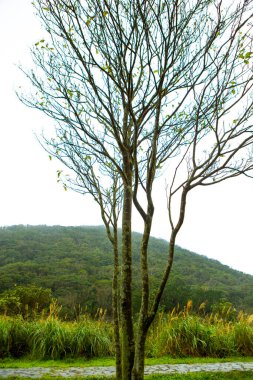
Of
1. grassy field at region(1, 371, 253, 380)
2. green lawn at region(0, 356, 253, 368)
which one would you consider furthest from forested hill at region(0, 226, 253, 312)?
grassy field at region(1, 371, 253, 380)

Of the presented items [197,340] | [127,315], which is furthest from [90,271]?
[127,315]

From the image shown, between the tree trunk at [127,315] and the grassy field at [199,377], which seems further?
the grassy field at [199,377]

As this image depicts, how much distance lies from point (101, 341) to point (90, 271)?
20.1 meters

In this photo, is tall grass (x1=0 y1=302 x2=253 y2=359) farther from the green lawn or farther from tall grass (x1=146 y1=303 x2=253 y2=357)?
the green lawn

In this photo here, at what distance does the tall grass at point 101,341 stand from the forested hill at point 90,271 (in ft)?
17.4

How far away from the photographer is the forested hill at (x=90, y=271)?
18484 mm

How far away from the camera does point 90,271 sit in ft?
88.0

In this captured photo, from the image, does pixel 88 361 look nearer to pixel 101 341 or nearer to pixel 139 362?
pixel 101 341

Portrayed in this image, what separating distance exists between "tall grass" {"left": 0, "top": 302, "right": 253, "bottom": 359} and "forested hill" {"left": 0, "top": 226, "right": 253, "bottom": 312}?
5.29 m

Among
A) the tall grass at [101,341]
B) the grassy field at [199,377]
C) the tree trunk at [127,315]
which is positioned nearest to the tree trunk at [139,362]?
the tree trunk at [127,315]

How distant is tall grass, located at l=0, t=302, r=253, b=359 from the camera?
22.9ft

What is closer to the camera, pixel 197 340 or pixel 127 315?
pixel 127 315

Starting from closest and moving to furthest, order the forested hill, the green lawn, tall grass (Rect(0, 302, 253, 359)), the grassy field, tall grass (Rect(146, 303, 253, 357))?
the grassy field, the green lawn, tall grass (Rect(0, 302, 253, 359)), tall grass (Rect(146, 303, 253, 357)), the forested hill

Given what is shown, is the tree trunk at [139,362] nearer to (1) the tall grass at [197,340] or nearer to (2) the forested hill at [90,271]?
(1) the tall grass at [197,340]
